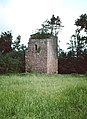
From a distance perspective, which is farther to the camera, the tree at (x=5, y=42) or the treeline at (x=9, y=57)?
the tree at (x=5, y=42)

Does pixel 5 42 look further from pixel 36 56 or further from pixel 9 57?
pixel 36 56

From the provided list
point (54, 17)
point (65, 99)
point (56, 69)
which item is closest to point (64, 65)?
point (56, 69)

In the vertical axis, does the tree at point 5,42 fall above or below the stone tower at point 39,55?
above

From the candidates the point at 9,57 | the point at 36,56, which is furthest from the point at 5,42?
the point at 36,56

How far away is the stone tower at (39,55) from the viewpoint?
2723 cm

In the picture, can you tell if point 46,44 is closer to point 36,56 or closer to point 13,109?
point 36,56

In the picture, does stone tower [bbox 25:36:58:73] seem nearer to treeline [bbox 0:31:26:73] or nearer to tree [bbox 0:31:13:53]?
treeline [bbox 0:31:26:73]

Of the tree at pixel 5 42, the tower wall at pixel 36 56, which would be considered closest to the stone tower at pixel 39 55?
the tower wall at pixel 36 56

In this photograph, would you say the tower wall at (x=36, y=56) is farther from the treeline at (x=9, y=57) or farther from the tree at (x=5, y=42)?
the tree at (x=5, y=42)

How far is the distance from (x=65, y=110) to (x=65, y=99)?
42.5 inches

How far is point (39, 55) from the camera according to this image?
90.3 ft

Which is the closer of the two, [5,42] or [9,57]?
[9,57]

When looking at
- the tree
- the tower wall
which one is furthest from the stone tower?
the tree

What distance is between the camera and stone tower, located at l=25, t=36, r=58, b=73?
27.2 m
